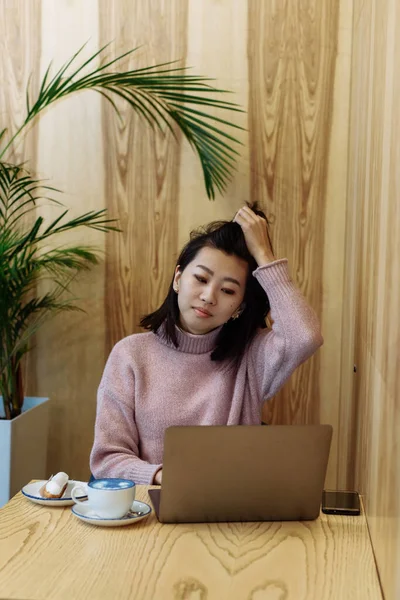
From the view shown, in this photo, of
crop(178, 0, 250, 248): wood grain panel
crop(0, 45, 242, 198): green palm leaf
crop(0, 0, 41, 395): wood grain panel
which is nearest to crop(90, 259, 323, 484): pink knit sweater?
crop(0, 45, 242, 198): green palm leaf

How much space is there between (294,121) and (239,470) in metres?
1.86

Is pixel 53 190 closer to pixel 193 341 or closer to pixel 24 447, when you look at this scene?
pixel 24 447

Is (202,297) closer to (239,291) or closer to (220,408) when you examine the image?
Result: (239,291)

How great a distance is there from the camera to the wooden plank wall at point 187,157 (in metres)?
2.94

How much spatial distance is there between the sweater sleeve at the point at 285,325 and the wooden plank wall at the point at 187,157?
0.86 m

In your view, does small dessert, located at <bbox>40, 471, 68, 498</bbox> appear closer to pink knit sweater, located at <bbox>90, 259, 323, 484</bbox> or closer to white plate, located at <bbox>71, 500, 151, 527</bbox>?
white plate, located at <bbox>71, 500, 151, 527</bbox>

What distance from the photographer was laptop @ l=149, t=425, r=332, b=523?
1.37m

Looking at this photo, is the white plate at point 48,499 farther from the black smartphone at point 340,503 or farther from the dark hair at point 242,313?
the dark hair at point 242,313

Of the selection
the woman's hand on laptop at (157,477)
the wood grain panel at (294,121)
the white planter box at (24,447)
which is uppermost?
the wood grain panel at (294,121)

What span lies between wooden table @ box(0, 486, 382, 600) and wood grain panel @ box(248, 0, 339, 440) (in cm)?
162

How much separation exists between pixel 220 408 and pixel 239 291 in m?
0.32

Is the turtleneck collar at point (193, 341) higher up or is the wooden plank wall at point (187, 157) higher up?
the wooden plank wall at point (187, 157)

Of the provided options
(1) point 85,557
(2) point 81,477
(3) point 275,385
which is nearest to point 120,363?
(3) point 275,385

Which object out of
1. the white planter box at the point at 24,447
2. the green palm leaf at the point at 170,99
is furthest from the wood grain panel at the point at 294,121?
the white planter box at the point at 24,447
